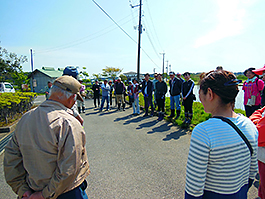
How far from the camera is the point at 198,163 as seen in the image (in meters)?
1.18

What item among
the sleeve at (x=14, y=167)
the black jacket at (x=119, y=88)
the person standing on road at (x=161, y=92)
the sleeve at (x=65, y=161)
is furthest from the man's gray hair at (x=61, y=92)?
the black jacket at (x=119, y=88)

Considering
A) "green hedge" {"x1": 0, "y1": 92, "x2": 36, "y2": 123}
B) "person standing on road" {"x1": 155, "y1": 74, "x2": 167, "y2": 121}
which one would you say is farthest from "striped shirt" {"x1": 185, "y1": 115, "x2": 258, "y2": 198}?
"green hedge" {"x1": 0, "y1": 92, "x2": 36, "y2": 123}

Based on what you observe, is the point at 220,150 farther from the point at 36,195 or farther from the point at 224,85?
the point at 36,195

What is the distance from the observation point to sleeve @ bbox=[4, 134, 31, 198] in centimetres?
147

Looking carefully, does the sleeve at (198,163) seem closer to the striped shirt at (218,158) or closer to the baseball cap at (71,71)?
the striped shirt at (218,158)

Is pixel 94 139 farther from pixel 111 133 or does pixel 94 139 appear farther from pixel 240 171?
pixel 240 171

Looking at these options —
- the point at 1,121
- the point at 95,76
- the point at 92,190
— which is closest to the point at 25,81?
the point at 95,76

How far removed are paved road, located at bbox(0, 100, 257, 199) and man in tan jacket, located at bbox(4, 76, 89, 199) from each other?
1.59 metres

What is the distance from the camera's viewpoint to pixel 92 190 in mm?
2947

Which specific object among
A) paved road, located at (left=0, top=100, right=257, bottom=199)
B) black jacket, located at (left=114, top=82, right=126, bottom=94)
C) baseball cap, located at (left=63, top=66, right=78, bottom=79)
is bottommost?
paved road, located at (left=0, top=100, right=257, bottom=199)

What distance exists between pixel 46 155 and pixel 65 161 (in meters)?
0.17

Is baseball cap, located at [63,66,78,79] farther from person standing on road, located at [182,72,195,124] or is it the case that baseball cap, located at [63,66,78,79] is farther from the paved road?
person standing on road, located at [182,72,195,124]

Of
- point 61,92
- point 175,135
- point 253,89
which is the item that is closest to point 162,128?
point 175,135

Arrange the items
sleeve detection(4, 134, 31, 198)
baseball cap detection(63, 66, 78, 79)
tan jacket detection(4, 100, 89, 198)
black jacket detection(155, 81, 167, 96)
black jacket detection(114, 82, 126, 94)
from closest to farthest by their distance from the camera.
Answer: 1. tan jacket detection(4, 100, 89, 198)
2. sleeve detection(4, 134, 31, 198)
3. baseball cap detection(63, 66, 78, 79)
4. black jacket detection(155, 81, 167, 96)
5. black jacket detection(114, 82, 126, 94)
